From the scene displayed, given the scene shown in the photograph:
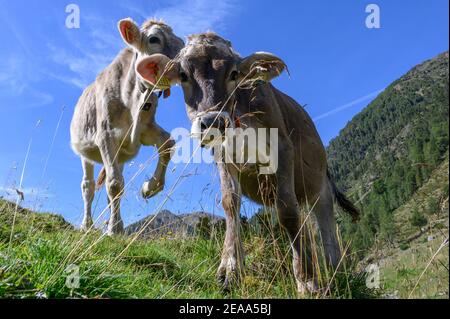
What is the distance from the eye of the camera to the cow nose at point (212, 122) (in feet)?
14.5

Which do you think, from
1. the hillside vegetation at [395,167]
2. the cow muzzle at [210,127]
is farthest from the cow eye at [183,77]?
the hillside vegetation at [395,167]

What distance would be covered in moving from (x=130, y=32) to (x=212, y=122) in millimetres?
5100

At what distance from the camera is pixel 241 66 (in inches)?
221

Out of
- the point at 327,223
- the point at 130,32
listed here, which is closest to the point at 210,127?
the point at 327,223

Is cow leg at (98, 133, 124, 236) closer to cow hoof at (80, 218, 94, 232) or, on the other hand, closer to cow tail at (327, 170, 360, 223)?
cow hoof at (80, 218, 94, 232)

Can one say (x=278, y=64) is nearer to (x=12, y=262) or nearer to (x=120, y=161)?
(x=12, y=262)

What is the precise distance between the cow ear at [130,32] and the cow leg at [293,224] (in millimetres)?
4783

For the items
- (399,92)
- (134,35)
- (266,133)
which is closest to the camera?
(266,133)

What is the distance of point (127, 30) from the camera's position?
8789 millimetres

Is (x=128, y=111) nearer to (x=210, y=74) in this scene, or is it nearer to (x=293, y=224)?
(x=210, y=74)

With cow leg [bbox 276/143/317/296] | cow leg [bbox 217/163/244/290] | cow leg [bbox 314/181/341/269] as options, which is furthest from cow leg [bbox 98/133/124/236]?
cow leg [bbox 276/143/317/296]

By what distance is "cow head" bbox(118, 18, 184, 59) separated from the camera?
28.8 feet

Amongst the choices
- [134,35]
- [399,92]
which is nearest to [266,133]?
[134,35]

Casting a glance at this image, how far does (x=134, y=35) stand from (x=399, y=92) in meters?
183
